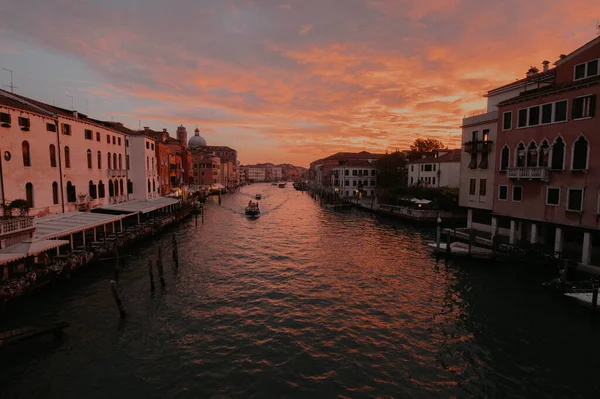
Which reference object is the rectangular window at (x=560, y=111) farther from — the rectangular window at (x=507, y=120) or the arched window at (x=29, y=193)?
the arched window at (x=29, y=193)

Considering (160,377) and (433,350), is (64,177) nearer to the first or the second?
(160,377)

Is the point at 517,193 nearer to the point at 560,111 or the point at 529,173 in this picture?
the point at 529,173

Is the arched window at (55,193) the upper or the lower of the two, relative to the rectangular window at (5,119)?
lower

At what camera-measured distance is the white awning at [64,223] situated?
20.6m

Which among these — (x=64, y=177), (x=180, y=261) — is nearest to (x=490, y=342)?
(x=180, y=261)

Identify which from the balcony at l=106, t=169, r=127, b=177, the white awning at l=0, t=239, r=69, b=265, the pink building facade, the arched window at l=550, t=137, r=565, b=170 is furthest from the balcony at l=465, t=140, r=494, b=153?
the balcony at l=106, t=169, r=127, b=177

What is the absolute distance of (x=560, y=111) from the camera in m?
23.1

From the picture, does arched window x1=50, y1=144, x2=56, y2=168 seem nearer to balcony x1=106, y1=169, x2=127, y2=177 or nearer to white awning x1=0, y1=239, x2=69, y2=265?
balcony x1=106, y1=169, x2=127, y2=177

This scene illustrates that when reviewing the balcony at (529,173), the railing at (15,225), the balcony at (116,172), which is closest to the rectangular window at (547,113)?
the balcony at (529,173)

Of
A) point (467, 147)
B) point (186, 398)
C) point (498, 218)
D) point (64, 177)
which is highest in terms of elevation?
point (467, 147)

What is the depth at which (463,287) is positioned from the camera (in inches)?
864

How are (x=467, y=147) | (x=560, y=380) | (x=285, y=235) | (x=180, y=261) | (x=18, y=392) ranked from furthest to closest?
(x=285, y=235)
(x=467, y=147)
(x=180, y=261)
(x=560, y=380)
(x=18, y=392)

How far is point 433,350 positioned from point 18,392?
55.1 feet

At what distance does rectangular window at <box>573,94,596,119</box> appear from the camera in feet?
69.3
